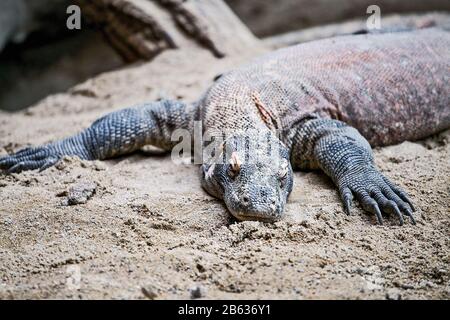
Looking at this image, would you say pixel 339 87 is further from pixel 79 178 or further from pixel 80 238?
pixel 80 238

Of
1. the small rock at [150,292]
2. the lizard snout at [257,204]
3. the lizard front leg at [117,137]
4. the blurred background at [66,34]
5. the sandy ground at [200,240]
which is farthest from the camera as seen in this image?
the blurred background at [66,34]

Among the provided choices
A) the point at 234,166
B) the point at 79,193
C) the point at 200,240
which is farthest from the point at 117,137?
the point at 200,240

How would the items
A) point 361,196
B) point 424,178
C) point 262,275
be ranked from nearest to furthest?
point 262,275 < point 361,196 < point 424,178

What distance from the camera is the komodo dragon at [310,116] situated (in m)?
4.26

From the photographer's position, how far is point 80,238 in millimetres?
3631

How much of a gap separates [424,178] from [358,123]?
37.8 inches

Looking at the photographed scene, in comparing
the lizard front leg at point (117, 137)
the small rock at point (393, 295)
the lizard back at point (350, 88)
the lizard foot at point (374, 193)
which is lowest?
the small rock at point (393, 295)

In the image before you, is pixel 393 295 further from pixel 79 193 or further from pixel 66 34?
pixel 66 34

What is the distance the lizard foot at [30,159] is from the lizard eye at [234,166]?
1.75 m

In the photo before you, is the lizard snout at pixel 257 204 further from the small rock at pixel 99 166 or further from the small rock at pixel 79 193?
the small rock at pixel 99 166

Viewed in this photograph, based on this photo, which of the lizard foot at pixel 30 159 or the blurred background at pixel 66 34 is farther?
the blurred background at pixel 66 34

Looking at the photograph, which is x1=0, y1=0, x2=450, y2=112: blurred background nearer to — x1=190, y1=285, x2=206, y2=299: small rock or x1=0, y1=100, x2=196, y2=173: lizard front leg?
x1=0, y1=100, x2=196, y2=173: lizard front leg

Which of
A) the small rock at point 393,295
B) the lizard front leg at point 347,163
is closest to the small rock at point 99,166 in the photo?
the lizard front leg at point 347,163
